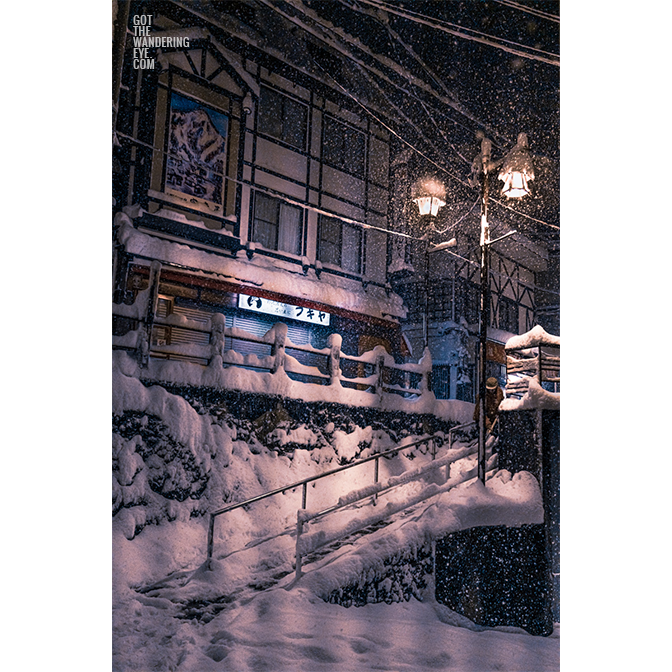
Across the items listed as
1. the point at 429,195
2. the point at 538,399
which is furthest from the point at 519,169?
the point at 538,399

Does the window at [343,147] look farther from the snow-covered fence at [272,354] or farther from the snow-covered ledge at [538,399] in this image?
the snow-covered ledge at [538,399]

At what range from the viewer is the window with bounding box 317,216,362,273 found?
2.32 meters

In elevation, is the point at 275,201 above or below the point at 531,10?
below

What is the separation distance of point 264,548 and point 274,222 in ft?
4.11

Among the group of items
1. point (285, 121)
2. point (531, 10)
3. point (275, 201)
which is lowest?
point (275, 201)

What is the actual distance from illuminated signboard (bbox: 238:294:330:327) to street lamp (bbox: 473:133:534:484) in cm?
62

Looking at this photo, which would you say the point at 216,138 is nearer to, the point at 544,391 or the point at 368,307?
the point at 368,307

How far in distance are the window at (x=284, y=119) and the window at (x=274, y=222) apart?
9.6 inches

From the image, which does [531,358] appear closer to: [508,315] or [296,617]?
[508,315]

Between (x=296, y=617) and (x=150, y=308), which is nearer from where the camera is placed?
(x=296, y=617)

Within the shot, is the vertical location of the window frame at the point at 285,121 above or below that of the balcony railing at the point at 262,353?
above

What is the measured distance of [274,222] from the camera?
2.32 m

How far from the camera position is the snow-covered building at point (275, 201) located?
90.4 inches

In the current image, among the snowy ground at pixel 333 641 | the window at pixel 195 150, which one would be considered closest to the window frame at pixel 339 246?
the window at pixel 195 150
